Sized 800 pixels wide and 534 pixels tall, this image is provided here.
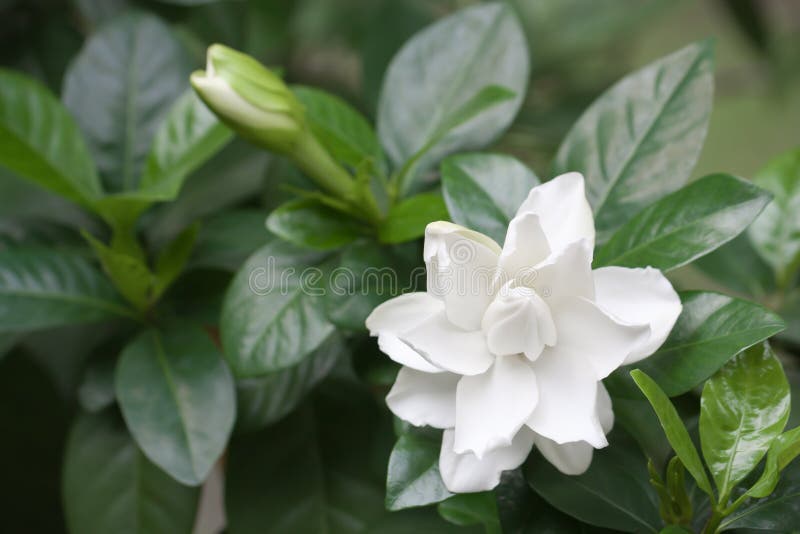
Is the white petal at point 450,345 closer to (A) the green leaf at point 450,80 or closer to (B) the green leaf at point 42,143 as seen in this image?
(A) the green leaf at point 450,80

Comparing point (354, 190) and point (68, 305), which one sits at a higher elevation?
point (354, 190)

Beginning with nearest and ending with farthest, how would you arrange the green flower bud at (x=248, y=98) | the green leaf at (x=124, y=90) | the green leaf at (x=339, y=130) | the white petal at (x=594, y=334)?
the white petal at (x=594, y=334) < the green flower bud at (x=248, y=98) < the green leaf at (x=339, y=130) < the green leaf at (x=124, y=90)

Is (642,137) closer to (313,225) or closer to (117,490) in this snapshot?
(313,225)

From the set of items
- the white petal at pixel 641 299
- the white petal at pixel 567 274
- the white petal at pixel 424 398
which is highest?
the white petal at pixel 567 274

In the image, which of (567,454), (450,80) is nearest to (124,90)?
(450,80)

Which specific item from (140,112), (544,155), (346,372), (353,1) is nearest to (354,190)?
(346,372)

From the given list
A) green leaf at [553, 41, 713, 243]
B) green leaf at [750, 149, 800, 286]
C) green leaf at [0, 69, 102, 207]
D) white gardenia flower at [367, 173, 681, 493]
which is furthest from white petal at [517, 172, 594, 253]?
green leaf at [0, 69, 102, 207]

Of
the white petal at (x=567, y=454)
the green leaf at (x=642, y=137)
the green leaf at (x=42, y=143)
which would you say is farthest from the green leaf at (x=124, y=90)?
the white petal at (x=567, y=454)

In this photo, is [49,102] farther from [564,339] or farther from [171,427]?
[564,339]
